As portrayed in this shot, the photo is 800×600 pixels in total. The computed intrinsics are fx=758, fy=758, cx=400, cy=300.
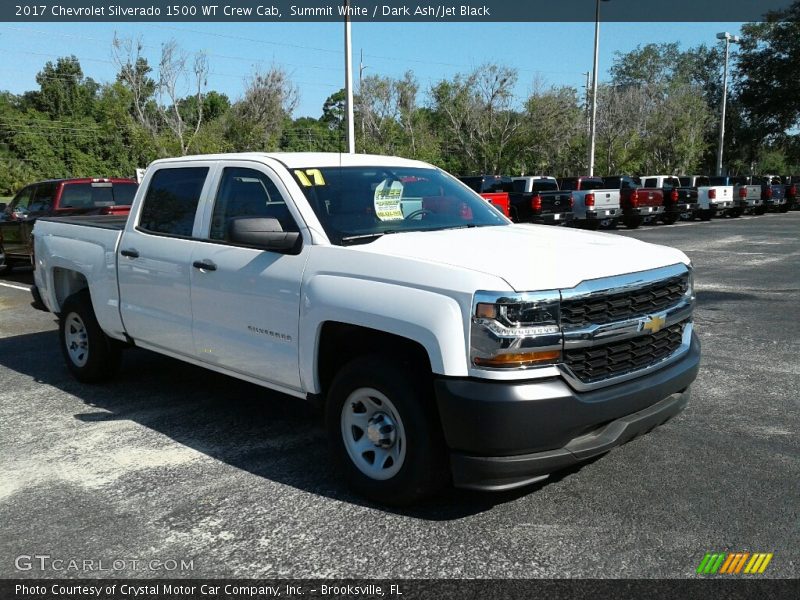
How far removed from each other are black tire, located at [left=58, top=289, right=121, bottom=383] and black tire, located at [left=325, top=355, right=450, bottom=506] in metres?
3.07

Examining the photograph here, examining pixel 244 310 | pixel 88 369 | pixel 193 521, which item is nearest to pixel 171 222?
pixel 244 310

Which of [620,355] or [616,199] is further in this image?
[616,199]

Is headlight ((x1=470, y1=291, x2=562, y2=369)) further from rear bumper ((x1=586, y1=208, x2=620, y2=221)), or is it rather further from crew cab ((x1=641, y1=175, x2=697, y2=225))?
crew cab ((x1=641, y1=175, x2=697, y2=225))

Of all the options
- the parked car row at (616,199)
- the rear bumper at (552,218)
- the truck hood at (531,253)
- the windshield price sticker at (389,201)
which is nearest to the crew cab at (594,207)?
the parked car row at (616,199)

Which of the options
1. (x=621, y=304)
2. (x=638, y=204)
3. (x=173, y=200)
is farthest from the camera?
(x=638, y=204)

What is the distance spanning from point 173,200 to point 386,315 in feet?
8.44

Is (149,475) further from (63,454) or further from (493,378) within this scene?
(493,378)

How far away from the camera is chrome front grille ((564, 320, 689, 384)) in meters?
3.68

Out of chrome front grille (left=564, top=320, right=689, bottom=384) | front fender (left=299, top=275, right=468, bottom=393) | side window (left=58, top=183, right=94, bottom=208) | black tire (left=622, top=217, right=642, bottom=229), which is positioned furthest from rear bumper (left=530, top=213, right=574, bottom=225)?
front fender (left=299, top=275, right=468, bottom=393)

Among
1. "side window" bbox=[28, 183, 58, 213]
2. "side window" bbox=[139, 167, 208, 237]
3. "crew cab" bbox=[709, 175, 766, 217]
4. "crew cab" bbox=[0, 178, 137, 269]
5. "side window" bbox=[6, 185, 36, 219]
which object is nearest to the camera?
"side window" bbox=[139, 167, 208, 237]

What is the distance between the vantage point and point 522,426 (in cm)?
347

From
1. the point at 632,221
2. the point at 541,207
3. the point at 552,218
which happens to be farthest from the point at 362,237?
the point at 632,221

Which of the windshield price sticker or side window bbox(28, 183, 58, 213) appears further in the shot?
side window bbox(28, 183, 58, 213)

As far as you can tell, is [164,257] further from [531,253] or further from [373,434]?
[531,253]
